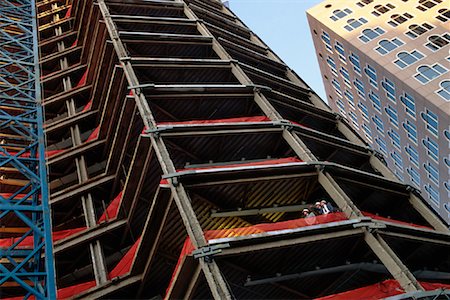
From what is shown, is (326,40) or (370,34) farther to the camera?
(326,40)

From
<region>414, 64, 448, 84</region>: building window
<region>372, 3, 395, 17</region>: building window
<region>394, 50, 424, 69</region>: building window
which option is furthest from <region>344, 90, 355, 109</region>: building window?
<region>414, 64, 448, 84</region>: building window

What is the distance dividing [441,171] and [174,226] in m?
29.8

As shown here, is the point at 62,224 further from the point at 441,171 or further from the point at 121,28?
the point at 441,171

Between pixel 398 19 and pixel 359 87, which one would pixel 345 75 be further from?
pixel 398 19

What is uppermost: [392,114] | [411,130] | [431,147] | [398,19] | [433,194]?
[398,19]

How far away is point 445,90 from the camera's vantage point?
3494 cm

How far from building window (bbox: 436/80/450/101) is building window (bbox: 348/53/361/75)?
33.2 ft

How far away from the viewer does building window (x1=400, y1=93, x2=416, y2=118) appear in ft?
123

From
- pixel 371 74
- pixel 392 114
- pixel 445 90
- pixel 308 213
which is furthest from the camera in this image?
pixel 371 74

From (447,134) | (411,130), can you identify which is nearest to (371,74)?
(411,130)

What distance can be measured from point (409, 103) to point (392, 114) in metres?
4.63

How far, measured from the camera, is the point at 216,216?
47.2 ft

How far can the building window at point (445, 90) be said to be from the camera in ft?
113

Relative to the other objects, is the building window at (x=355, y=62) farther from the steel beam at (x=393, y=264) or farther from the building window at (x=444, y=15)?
the steel beam at (x=393, y=264)
